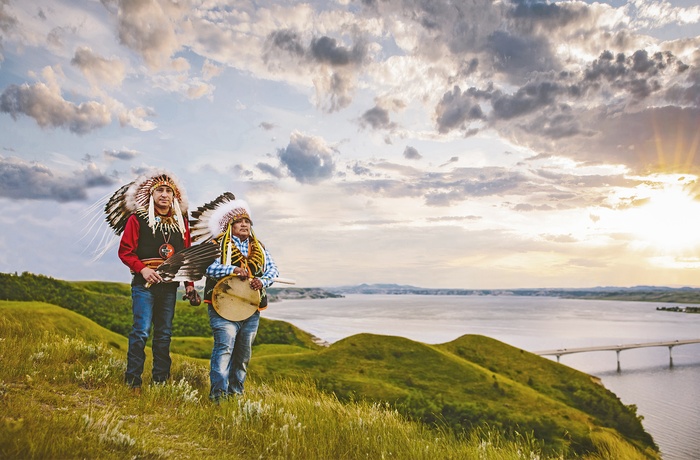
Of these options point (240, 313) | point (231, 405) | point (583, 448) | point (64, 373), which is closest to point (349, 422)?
point (231, 405)

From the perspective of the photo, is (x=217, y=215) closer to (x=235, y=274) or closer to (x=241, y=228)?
(x=241, y=228)

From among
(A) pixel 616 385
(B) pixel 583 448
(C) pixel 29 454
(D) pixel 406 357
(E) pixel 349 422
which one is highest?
(C) pixel 29 454

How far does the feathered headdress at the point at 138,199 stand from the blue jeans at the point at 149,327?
1.02 metres

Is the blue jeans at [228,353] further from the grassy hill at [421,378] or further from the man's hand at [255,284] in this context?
the man's hand at [255,284]

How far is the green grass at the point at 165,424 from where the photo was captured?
375 cm

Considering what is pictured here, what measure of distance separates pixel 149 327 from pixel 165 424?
1914mm

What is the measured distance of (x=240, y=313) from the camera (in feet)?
21.7

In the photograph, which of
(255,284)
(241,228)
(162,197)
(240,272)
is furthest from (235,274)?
(162,197)

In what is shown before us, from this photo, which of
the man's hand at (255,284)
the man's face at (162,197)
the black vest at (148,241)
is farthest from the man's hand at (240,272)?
the man's face at (162,197)

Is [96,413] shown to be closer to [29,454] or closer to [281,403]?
[29,454]

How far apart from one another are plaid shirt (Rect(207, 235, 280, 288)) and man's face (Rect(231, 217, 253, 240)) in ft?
0.25

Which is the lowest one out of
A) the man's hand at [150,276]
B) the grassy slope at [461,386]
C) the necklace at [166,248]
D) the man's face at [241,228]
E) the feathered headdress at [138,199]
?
the grassy slope at [461,386]

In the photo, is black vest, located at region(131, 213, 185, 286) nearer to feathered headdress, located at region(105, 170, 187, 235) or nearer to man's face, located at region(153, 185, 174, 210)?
feathered headdress, located at region(105, 170, 187, 235)

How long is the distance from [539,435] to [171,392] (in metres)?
15.1
